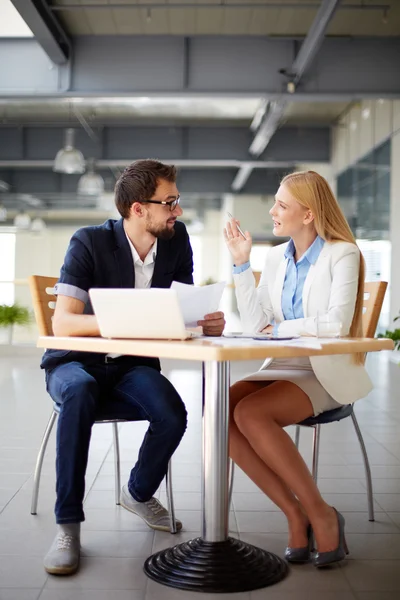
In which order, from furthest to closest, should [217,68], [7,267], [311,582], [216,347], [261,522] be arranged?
[7,267] → [217,68] → [261,522] → [311,582] → [216,347]

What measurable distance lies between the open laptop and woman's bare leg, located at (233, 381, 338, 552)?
0.39 m

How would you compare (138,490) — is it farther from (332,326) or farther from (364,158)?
(364,158)

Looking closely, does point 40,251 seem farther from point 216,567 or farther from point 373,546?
point 216,567

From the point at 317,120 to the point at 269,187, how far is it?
11.1 ft

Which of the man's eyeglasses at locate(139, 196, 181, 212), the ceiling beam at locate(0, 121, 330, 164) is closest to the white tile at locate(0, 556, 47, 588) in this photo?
the man's eyeglasses at locate(139, 196, 181, 212)

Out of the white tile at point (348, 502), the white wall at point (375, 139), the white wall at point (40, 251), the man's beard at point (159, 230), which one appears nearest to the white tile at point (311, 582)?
the white tile at point (348, 502)

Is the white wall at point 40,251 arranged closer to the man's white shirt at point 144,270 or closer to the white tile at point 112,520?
the white tile at point 112,520

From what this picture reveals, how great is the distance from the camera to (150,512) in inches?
103

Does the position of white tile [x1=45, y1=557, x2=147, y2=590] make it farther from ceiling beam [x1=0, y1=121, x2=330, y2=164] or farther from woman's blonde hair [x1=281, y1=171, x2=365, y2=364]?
ceiling beam [x1=0, y1=121, x2=330, y2=164]

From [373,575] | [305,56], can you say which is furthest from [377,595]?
[305,56]

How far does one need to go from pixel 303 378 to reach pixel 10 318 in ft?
26.1

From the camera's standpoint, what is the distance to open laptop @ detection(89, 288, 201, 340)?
5.90 feet

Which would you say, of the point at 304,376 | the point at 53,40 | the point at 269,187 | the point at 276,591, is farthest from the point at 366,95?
the point at 269,187

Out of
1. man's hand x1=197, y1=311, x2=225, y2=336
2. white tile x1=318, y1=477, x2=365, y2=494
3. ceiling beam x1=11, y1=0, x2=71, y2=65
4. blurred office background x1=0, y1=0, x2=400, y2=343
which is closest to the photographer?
man's hand x1=197, y1=311, x2=225, y2=336
